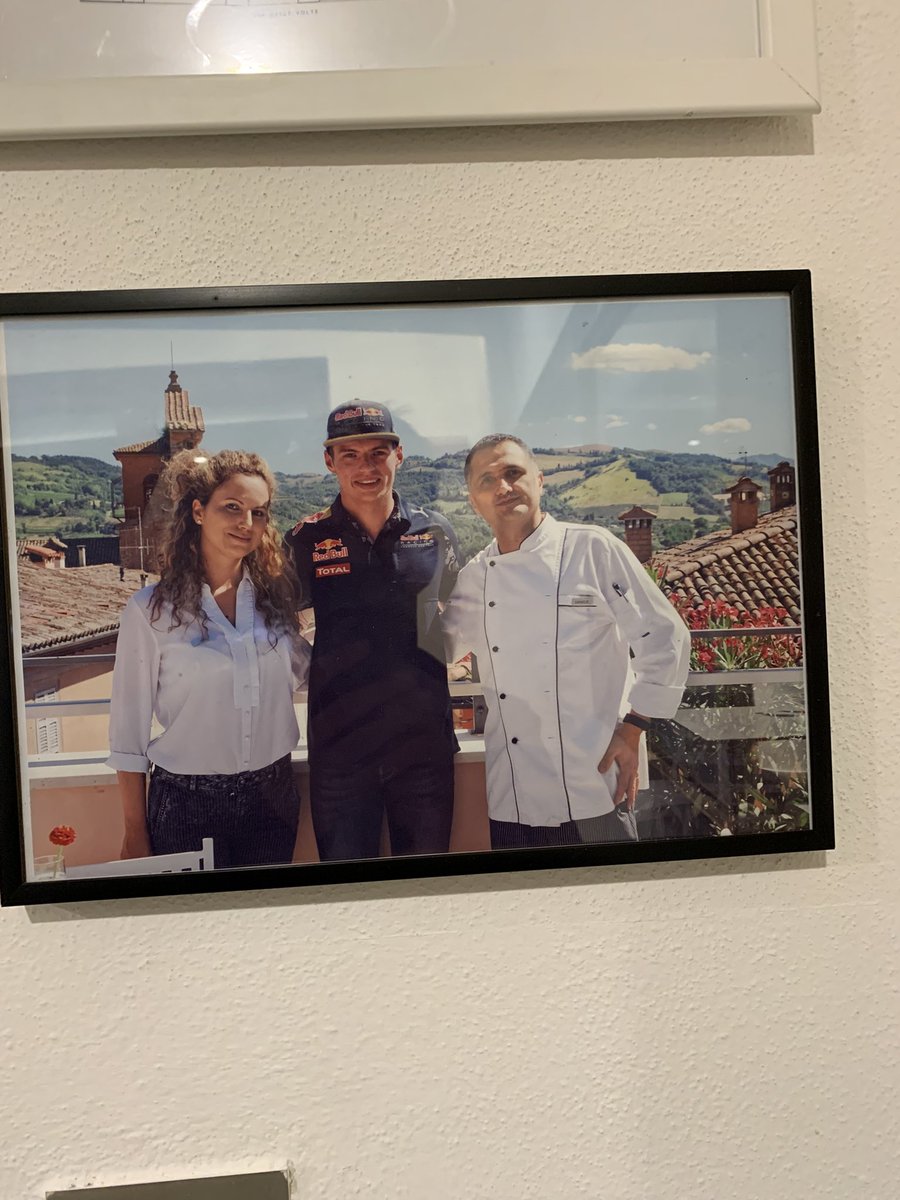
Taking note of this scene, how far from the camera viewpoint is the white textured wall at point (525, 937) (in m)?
0.60

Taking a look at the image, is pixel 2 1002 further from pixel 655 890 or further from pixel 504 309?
pixel 504 309

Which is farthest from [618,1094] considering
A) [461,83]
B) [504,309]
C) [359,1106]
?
[461,83]

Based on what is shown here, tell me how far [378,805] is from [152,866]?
0.52 feet

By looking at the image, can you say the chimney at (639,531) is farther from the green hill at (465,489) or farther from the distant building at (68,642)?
the distant building at (68,642)

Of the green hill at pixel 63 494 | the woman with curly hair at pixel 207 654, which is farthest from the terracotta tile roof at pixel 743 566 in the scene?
the green hill at pixel 63 494

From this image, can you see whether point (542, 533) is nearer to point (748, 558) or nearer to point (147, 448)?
point (748, 558)

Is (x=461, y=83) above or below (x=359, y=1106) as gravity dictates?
above

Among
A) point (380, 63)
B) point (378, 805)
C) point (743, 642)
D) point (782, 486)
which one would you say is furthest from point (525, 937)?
point (380, 63)

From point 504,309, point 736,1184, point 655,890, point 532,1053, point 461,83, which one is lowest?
point 736,1184

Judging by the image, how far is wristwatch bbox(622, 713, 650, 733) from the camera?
598 millimetres

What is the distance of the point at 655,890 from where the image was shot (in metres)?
0.62

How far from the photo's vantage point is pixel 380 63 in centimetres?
58

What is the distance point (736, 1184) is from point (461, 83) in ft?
2.58

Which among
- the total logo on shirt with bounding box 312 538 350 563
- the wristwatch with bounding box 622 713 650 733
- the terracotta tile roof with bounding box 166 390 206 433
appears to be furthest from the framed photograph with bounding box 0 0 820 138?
the wristwatch with bounding box 622 713 650 733
